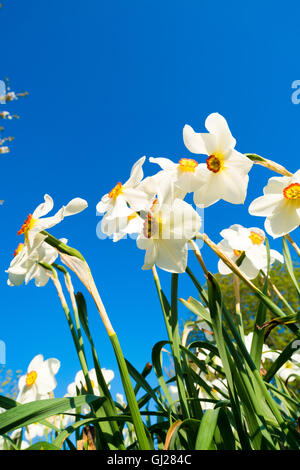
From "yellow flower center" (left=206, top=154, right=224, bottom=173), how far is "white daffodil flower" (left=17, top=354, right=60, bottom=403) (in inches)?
47.4

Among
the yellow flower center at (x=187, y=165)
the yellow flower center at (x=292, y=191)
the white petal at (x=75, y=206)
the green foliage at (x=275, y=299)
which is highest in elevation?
the green foliage at (x=275, y=299)

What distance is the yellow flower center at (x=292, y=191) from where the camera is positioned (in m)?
1.13

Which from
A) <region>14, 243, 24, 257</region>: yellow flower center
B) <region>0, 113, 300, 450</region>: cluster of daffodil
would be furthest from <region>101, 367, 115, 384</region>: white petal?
<region>14, 243, 24, 257</region>: yellow flower center

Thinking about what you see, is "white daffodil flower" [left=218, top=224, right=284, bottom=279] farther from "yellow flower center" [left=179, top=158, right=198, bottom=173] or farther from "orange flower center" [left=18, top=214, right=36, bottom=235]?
"orange flower center" [left=18, top=214, right=36, bottom=235]

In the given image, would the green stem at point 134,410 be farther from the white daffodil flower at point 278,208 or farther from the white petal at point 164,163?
the white daffodil flower at point 278,208

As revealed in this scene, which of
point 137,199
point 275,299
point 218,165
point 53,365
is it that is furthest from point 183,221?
point 275,299

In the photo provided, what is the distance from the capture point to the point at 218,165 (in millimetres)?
1079

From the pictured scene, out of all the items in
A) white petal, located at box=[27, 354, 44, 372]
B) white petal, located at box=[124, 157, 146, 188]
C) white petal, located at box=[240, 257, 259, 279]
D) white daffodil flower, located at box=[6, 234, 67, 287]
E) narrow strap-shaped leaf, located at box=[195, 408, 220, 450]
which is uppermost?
white petal, located at box=[124, 157, 146, 188]

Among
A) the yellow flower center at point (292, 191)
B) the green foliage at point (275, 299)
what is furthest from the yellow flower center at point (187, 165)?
the green foliage at point (275, 299)

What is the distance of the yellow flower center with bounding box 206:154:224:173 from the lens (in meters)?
1.07

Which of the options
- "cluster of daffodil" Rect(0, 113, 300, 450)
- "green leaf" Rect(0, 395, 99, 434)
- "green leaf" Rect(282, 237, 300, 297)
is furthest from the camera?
"green leaf" Rect(282, 237, 300, 297)
